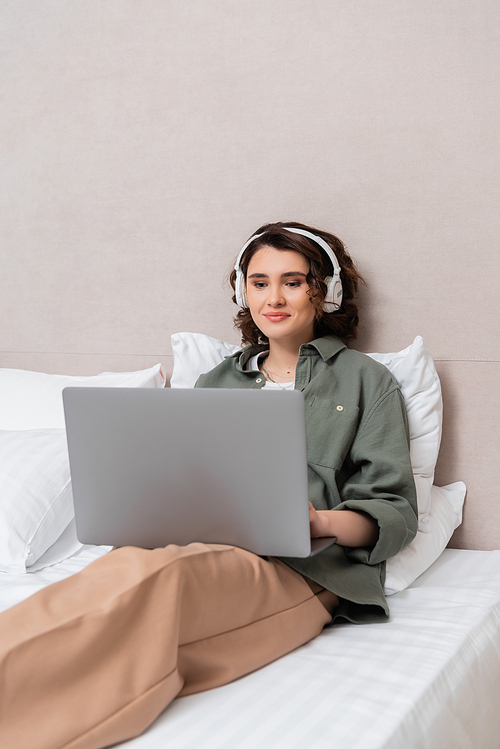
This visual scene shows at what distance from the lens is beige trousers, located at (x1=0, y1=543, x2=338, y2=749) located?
27.4 inches

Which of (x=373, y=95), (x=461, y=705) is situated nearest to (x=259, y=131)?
(x=373, y=95)

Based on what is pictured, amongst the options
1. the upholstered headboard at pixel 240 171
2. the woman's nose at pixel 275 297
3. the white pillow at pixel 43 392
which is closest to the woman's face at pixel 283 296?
the woman's nose at pixel 275 297

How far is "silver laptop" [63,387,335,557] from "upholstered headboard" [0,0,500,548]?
0.71m

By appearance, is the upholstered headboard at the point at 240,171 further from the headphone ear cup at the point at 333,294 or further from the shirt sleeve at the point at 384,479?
the shirt sleeve at the point at 384,479

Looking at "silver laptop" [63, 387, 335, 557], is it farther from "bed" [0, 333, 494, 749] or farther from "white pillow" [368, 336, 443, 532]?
"white pillow" [368, 336, 443, 532]

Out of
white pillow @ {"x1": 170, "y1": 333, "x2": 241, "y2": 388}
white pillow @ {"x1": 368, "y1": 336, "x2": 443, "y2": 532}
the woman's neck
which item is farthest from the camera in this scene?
white pillow @ {"x1": 170, "y1": 333, "x2": 241, "y2": 388}

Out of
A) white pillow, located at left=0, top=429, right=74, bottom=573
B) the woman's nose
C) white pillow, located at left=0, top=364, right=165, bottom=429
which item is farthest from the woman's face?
white pillow, located at left=0, top=429, right=74, bottom=573

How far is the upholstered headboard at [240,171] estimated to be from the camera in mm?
1424

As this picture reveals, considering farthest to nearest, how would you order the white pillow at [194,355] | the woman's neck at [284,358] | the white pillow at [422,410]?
the white pillow at [194,355]
the woman's neck at [284,358]
the white pillow at [422,410]

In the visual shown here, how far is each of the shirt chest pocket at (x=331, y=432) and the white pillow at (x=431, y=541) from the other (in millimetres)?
226

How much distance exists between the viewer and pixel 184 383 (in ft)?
5.48

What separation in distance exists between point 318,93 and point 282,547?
1194mm

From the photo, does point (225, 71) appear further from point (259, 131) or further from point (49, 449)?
point (49, 449)

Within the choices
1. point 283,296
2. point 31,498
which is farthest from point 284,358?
point 31,498
